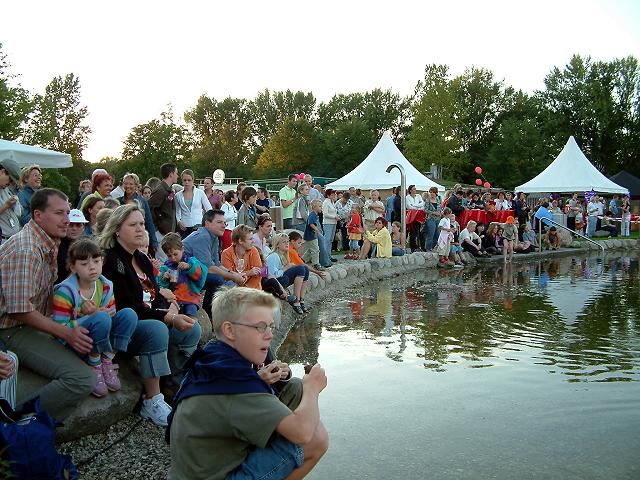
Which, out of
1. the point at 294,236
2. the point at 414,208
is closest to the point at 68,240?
the point at 294,236

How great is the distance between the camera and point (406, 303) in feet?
35.7

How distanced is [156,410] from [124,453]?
54 centimetres

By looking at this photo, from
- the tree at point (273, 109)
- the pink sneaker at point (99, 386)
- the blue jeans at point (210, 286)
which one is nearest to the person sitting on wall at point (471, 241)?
the blue jeans at point (210, 286)

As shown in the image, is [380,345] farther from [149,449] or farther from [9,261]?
[9,261]

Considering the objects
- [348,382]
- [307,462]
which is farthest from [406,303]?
[307,462]

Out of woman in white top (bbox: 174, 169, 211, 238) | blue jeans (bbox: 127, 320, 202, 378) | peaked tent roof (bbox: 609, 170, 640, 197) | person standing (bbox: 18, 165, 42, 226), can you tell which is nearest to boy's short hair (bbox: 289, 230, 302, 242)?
woman in white top (bbox: 174, 169, 211, 238)

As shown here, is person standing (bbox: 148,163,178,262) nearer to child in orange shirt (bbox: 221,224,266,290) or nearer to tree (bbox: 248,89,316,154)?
child in orange shirt (bbox: 221,224,266,290)

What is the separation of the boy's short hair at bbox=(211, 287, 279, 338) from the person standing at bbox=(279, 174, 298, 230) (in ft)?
36.6

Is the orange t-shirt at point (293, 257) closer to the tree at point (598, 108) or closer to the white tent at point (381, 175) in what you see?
the white tent at point (381, 175)

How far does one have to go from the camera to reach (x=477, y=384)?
587cm

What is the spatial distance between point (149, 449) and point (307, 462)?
168 cm

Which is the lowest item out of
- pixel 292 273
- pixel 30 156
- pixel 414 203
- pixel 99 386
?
pixel 99 386

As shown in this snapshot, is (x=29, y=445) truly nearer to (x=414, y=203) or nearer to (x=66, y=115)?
(x=414, y=203)

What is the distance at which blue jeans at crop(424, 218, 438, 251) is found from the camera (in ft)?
59.4
